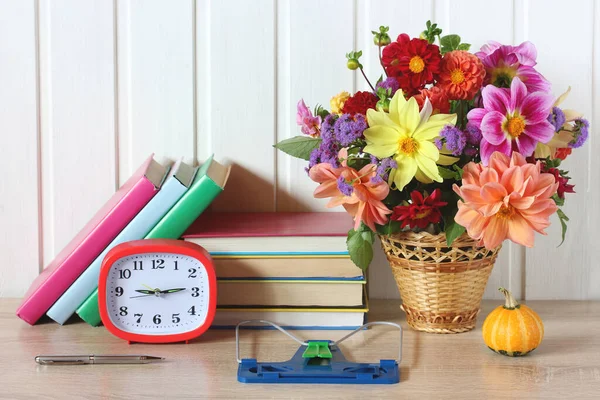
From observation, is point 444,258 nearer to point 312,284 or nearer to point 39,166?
point 312,284

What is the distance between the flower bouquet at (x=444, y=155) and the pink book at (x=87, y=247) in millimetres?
212

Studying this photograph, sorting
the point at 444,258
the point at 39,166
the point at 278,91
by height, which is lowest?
the point at 444,258

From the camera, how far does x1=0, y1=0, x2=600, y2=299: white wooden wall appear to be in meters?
1.26

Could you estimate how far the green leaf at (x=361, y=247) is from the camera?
1028mm

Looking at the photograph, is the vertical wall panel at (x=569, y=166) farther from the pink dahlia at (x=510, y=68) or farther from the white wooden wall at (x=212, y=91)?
the pink dahlia at (x=510, y=68)

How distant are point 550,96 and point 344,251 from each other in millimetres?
344

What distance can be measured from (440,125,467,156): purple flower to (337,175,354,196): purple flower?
0.13m

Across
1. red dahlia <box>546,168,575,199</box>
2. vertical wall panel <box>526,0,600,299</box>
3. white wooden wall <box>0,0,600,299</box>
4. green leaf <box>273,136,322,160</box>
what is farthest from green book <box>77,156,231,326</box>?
vertical wall panel <box>526,0,600,299</box>

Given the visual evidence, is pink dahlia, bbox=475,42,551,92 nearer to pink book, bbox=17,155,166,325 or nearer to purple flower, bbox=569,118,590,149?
purple flower, bbox=569,118,590,149

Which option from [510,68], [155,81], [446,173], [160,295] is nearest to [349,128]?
[446,173]

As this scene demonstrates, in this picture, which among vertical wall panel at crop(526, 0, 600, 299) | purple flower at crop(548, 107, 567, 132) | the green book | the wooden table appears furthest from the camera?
vertical wall panel at crop(526, 0, 600, 299)

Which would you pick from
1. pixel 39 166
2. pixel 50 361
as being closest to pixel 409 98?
pixel 50 361

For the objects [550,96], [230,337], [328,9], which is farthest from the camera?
[328,9]

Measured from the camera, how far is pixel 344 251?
3.52ft
